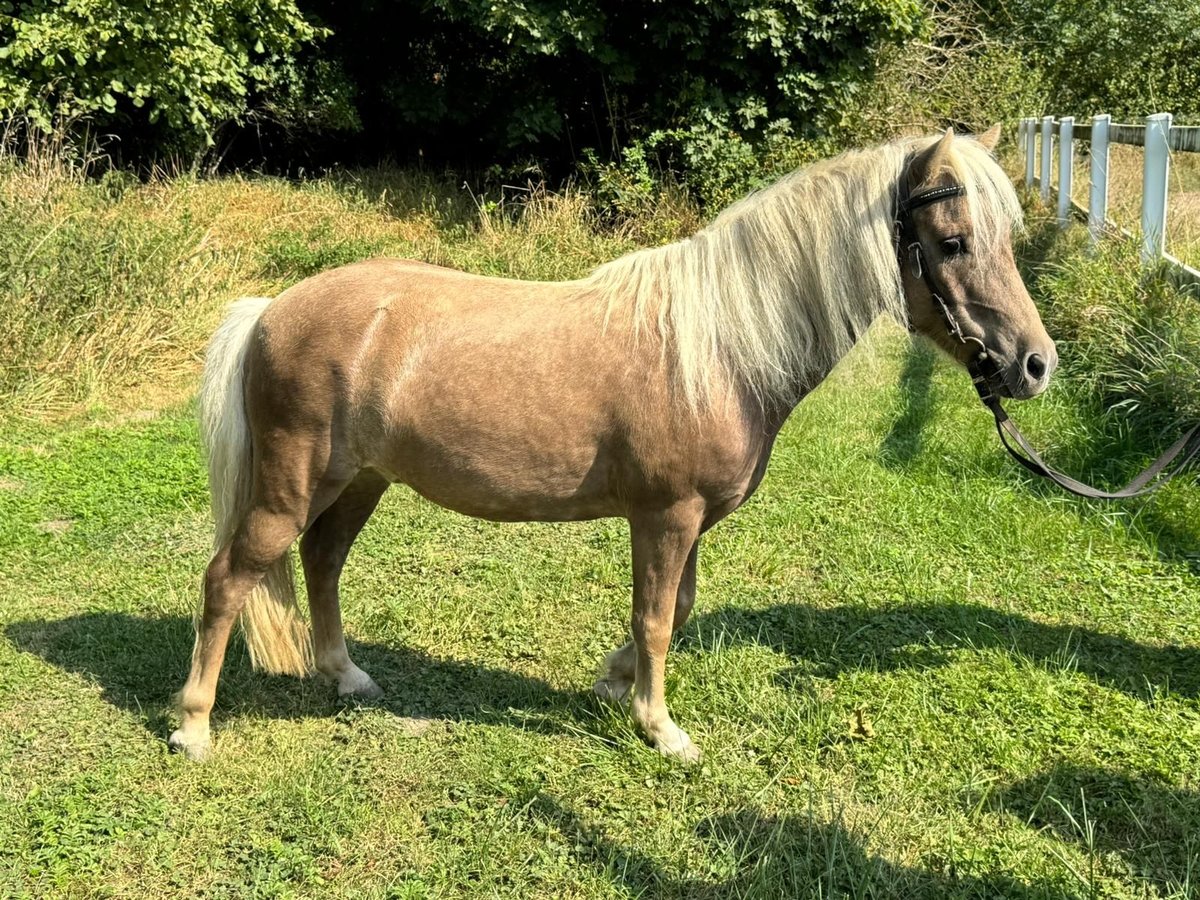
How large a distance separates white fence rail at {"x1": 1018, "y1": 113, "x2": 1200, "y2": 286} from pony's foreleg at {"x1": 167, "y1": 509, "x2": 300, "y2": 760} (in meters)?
5.51

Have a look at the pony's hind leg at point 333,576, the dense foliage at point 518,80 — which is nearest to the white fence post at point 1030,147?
the dense foliage at point 518,80

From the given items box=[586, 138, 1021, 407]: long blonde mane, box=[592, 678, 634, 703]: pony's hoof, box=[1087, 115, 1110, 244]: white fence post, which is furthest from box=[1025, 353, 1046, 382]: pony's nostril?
box=[1087, 115, 1110, 244]: white fence post

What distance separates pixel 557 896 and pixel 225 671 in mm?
1925

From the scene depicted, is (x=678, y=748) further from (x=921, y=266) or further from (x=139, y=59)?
(x=139, y=59)

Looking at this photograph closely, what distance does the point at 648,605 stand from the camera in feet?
10.2

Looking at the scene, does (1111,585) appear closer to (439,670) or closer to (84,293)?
(439,670)

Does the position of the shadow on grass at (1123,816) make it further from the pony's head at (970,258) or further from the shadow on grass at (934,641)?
the pony's head at (970,258)

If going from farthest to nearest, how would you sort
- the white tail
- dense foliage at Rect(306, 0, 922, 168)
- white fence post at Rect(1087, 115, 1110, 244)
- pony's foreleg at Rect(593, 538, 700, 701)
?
dense foliage at Rect(306, 0, 922, 168)
white fence post at Rect(1087, 115, 1110, 244)
pony's foreleg at Rect(593, 538, 700, 701)
the white tail

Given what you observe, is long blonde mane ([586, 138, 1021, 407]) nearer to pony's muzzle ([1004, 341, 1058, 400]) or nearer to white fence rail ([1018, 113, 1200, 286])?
pony's muzzle ([1004, 341, 1058, 400])

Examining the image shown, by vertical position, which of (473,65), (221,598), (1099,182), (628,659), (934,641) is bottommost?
(934,641)

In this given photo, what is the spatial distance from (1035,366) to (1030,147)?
1282 cm

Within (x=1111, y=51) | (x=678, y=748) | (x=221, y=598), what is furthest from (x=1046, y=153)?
(x=221, y=598)

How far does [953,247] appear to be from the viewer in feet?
8.82

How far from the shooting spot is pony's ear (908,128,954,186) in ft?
8.52
